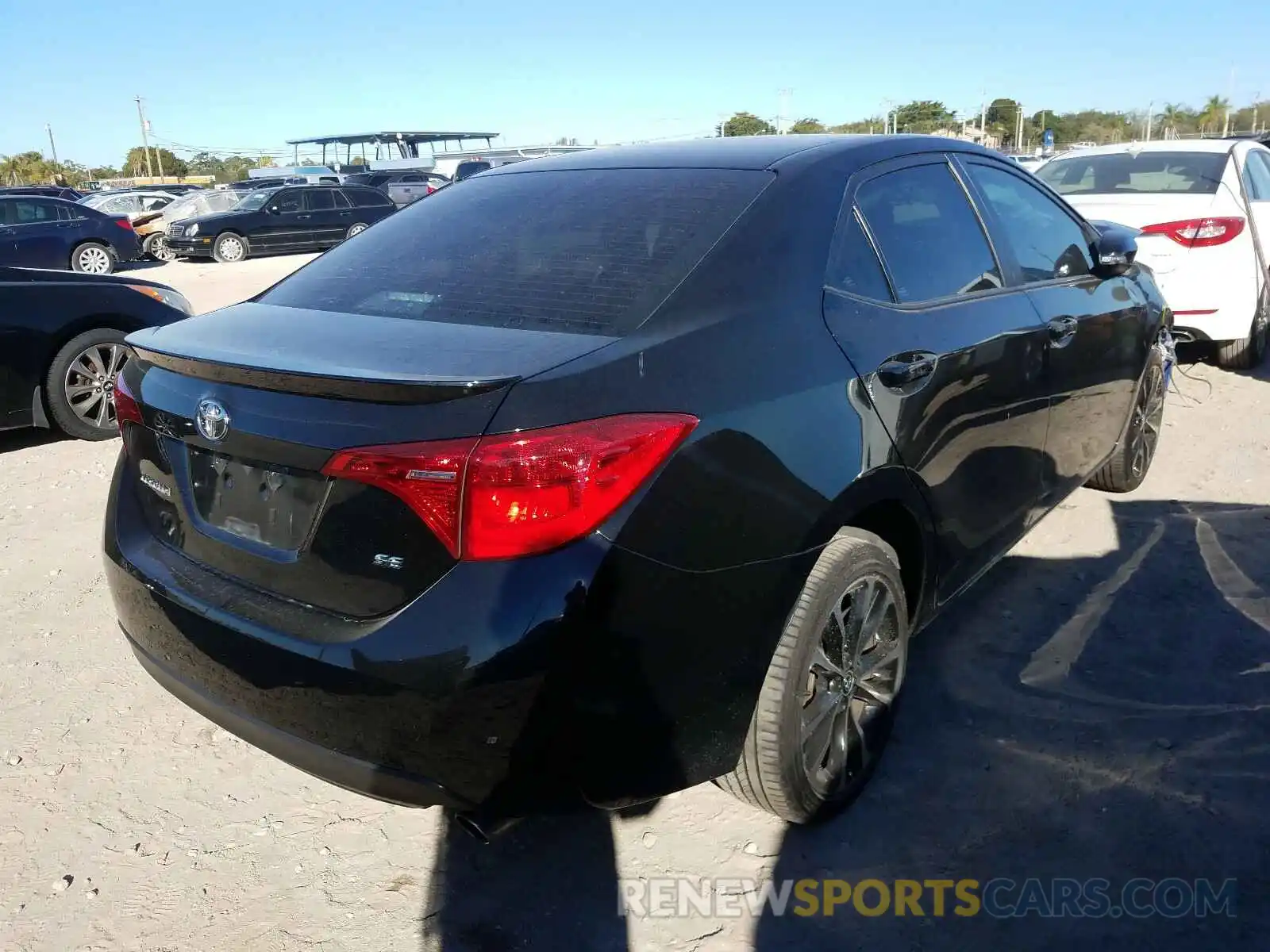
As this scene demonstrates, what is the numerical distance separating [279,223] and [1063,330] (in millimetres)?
20540

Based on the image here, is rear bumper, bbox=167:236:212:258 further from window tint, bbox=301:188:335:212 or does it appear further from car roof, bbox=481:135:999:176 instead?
car roof, bbox=481:135:999:176

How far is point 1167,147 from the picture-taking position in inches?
299

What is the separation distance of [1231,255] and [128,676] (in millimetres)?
6680

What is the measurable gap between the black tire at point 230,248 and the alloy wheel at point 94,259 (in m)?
3.04

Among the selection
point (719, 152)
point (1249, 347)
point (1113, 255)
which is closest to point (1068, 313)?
point (1113, 255)

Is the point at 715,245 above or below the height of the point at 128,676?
above

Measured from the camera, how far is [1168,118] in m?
79.9

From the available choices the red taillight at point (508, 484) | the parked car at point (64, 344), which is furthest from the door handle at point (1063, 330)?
the parked car at point (64, 344)

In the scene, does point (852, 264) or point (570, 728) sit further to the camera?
point (852, 264)

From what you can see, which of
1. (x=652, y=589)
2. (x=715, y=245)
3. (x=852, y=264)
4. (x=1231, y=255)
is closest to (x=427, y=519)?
(x=652, y=589)

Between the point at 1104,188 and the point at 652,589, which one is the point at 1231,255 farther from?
the point at 652,589

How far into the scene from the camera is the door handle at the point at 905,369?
2545 millimetres

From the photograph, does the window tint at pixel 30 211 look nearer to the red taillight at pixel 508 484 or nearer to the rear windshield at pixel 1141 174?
the rear windshield at pixel 1141 174

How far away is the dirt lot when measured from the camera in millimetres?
2312
